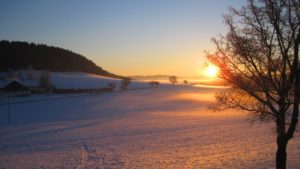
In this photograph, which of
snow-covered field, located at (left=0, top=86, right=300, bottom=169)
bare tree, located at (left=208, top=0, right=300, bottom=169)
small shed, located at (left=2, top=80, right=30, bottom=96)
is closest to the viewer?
bare tree, located at (left=208, top=0, right=300, bottom=169)

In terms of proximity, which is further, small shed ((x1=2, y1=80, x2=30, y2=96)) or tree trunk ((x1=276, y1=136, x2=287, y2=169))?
small shed ((x1=2, y1=80, x2=30, y2=96))

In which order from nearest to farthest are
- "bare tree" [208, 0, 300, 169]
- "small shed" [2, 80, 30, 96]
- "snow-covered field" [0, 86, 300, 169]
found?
"bare tree" [208, 0, 300, 169]
"snow-covered field" [0, 86, 300, 169]
"small shed" [2, 80, 30, 96]

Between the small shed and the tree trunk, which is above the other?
the small shed

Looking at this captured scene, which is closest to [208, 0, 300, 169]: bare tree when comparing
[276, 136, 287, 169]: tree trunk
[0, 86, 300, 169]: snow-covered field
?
[276, 136, 287, 169]: tree trunk

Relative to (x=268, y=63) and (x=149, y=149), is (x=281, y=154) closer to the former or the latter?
(x=268, y=63)

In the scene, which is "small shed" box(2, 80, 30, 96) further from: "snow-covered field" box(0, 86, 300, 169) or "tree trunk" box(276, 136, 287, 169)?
"tree trunk" box(276, 136, 287, 169)

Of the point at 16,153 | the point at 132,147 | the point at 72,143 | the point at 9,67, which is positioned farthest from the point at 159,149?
the point at 9,67

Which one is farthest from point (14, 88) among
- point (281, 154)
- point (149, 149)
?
point (281, 154)

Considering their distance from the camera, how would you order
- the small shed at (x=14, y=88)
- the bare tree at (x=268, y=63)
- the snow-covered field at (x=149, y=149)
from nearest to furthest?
the bare tree at (x=268, y=63), the snow-covered field at (x=149, y=149), the small shed at (x=14, y=88)

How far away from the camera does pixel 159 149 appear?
25.8 m

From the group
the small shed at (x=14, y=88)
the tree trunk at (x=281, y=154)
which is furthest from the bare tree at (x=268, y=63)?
the small shed at (x=14, y=88)

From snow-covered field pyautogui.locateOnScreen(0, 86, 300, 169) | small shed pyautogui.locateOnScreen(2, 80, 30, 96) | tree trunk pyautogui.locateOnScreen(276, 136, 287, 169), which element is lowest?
snow-covered field pyautogui.locateOnScreen(0, 86, 300, 169)

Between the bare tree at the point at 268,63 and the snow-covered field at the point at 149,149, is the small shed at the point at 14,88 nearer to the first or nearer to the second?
the snow-covered field at the point at 149,149

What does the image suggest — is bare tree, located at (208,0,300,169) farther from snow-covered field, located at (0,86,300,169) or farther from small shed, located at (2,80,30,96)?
small shed, located at (2,80,30,96)
